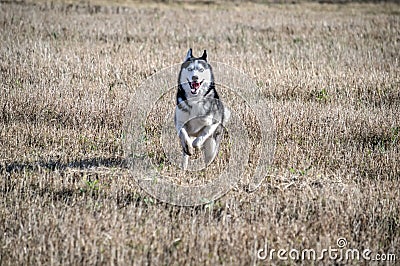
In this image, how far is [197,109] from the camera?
667 cm

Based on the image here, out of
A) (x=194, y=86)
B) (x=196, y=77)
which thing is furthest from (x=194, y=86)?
(x=196, y=77)

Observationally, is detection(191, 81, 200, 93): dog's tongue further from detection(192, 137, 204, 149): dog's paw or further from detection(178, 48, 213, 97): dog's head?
detection(192, 137, 204, 149): dog's paw

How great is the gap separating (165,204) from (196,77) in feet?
4.96

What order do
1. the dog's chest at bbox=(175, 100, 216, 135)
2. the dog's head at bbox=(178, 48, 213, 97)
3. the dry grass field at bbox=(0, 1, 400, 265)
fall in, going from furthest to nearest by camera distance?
1. the dog's chest at bbox=(175, 100, 216, 135)
2. the dog's head at bbox=(178, 48, 213, 97)
3. the dry grass field at bbox=(0, 1, 400, 265)

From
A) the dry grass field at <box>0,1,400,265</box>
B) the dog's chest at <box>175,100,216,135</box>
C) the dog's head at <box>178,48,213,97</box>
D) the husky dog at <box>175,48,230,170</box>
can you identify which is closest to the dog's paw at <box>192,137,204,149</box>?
the husky dog at <box>175,48,230,170</box>

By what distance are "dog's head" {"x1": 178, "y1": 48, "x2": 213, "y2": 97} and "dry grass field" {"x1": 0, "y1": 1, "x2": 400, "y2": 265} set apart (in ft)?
3.90

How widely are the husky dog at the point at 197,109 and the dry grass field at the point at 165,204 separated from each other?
82 cm

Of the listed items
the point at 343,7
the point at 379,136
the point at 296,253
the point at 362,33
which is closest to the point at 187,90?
the point at 296,253

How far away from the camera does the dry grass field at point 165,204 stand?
491cm

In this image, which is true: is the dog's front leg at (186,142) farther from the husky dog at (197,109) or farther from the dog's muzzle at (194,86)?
the dog's muzzle at (194,86)

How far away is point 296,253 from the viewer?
4859mm

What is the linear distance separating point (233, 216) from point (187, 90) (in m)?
1.74

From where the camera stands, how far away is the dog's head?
6.55 metres

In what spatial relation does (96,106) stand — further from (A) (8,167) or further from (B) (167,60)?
(B) (167,60)
